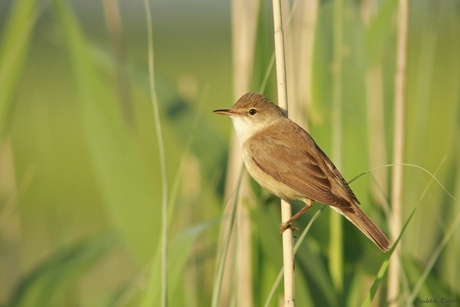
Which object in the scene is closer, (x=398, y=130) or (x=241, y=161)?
(x=398, y=130)

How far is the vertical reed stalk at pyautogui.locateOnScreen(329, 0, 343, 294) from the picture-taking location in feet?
8.69

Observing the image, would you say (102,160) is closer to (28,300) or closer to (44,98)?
(28,300)

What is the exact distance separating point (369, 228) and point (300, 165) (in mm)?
460

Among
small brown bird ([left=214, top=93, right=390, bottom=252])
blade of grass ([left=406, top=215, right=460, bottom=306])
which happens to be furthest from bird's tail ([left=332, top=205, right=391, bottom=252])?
blade of grass ([left=406, top=215, right=460, bottom=306])

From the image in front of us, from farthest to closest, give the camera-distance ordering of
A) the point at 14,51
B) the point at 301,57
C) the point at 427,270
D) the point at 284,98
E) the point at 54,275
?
the point at 301,57 → the point at 54,275 → the point at 14,51 → the point at 284,98 → the point at 427,270

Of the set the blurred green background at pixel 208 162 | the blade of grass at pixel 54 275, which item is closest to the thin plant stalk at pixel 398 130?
the blurred green background at pixel 208 162

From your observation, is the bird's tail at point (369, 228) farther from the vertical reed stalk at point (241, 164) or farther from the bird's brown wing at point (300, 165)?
the vertical reed stalk at point (241, 164)

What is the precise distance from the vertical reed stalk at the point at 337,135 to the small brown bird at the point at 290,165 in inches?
4.1

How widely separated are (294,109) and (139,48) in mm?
11519

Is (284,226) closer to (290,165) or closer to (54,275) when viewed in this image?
(290,165)

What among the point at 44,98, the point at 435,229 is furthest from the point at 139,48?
the point at 435,229

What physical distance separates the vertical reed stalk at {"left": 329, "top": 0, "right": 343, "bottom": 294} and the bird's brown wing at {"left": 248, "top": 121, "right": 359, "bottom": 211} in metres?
0.10

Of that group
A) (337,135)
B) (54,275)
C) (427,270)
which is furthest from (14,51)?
(427,270)

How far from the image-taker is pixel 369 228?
7.75ft
